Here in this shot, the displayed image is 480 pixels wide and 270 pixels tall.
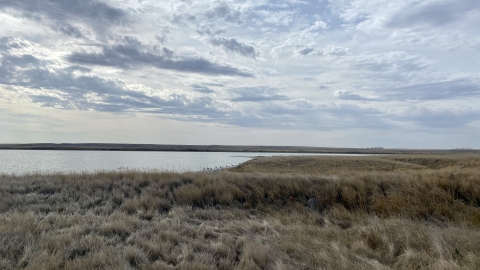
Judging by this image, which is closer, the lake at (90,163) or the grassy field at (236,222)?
the grassy field at (236,222)

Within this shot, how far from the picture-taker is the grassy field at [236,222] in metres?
5.96

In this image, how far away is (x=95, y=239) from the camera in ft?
22.1

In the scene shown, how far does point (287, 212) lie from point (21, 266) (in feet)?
25.4

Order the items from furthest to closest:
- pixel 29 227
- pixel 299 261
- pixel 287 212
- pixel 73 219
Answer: pixel 287 212 → pixel 73 219 → pixel 29 227 → pixel 299 261

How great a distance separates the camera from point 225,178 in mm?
14852

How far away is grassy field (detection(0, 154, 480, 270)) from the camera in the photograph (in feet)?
19.6

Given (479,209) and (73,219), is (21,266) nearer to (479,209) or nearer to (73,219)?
(73,219)

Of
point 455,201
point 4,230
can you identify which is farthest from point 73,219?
point 455,201

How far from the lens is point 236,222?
9.19 metres

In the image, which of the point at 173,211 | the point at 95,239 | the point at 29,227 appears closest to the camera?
the point at 95,239

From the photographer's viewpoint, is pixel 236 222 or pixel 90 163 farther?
pixel 90 163

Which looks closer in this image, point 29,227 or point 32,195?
point 29,227

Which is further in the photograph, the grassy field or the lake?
the lake

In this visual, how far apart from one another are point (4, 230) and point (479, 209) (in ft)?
45.8
